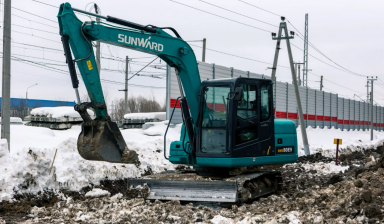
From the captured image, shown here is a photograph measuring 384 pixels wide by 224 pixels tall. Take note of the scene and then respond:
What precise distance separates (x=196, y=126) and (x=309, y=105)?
31.2 meters

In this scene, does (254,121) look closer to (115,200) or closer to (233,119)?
(233,119)

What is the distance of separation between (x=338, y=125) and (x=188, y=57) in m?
40.8

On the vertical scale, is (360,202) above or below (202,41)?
below

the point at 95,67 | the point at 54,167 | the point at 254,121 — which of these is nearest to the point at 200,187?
the point at 254,121

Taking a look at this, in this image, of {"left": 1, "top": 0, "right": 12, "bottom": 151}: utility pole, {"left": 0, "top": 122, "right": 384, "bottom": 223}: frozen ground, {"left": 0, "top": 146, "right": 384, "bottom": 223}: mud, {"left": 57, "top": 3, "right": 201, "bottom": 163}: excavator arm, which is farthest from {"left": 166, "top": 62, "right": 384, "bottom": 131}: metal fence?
{"left": 0, "top": 146, "right": 384, "bottom": 223}: mud

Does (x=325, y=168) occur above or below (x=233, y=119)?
below

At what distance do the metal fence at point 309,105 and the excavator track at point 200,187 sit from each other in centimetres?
1333

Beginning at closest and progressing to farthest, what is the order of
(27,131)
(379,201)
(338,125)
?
(379,201) → (27,131) → (338,125)

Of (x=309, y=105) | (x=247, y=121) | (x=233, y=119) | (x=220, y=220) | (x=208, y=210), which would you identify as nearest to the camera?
(x=220, y=220)

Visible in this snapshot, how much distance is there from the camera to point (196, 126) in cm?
967

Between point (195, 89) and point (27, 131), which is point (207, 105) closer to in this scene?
point (195, 89)

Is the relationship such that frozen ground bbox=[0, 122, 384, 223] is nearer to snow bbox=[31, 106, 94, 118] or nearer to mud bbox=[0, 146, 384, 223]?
mud bbox=[0, 146, 384, 223]

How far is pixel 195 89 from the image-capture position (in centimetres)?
990

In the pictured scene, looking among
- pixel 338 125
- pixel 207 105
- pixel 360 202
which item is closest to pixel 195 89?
pixel 207 105
